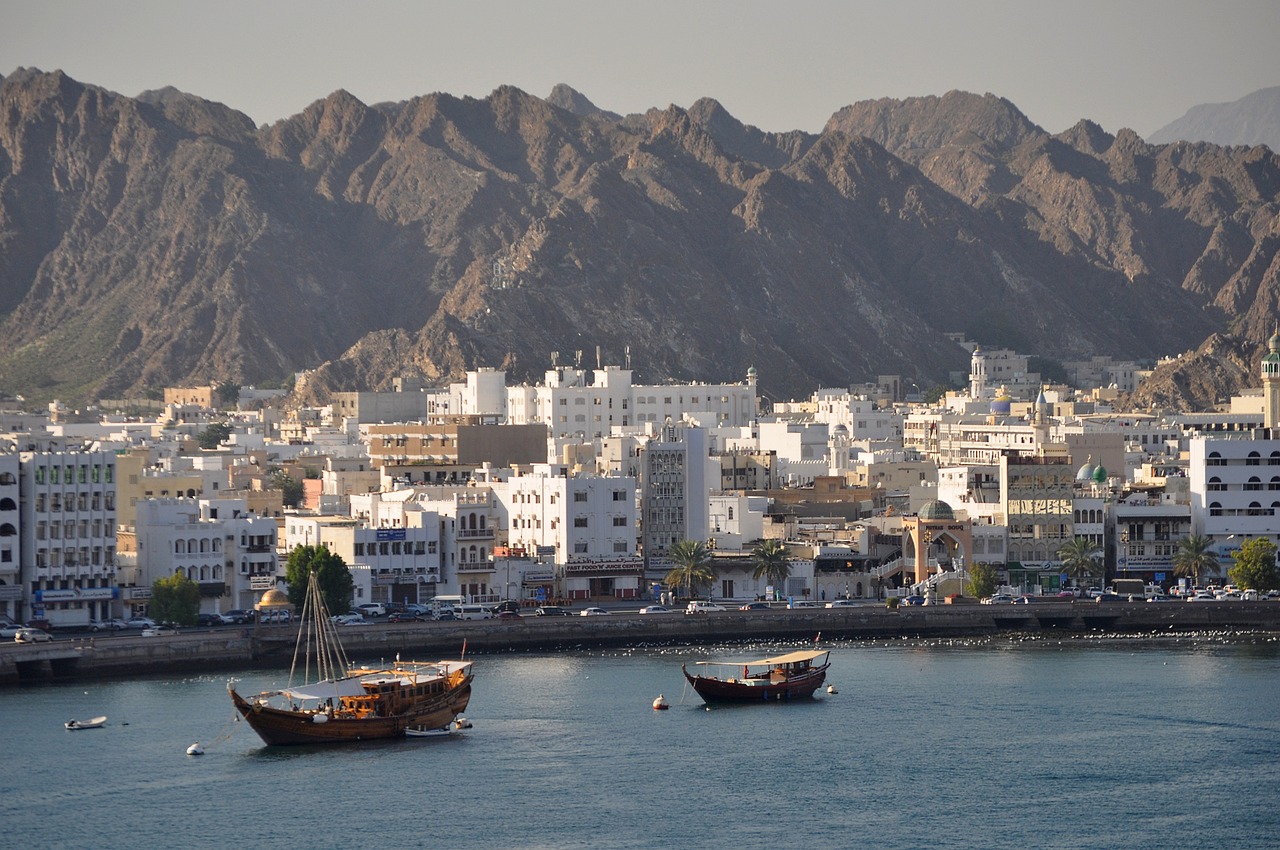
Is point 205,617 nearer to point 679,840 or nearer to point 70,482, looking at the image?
point 70,482

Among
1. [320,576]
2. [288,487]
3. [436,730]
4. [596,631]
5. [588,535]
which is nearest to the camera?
[436,730]

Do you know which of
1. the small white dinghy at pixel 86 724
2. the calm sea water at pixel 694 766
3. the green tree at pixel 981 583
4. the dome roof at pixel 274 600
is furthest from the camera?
the green tree at pixel 981 583

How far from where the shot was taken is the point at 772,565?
12781 centimetres

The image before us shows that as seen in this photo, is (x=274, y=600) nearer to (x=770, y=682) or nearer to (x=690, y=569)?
(x=690, y=569)

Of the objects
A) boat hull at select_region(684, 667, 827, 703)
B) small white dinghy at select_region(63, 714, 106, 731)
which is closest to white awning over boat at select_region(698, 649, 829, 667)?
boat hull at select_region(684, 667, 827, 703)

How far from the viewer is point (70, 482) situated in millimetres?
113500

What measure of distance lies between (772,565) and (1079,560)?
48.1 ft

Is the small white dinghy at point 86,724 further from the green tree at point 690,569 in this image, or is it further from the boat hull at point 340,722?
the green tree at point 690,569

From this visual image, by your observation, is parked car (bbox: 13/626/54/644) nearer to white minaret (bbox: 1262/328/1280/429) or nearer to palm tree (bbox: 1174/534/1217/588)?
palm tree (bbox: 1174/534/1217/588)

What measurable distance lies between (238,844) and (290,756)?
1384 cm

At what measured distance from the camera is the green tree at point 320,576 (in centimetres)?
11475

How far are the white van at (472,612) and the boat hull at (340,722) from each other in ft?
72.6

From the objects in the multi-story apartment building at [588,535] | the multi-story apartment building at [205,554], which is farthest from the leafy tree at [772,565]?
the multi-story apartment building at [205,554]

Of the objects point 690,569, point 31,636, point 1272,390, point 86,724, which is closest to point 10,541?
point 31,636
